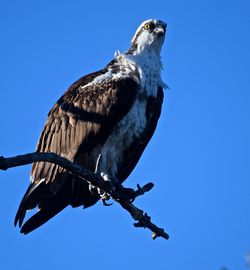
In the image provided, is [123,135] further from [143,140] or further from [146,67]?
[146,67]

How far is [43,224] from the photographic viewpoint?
8.58m

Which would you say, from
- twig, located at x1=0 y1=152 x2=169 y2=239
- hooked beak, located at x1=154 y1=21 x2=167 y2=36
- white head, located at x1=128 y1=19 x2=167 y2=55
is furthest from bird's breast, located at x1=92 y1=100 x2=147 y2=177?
hooked beak, located at x1=154 y1=21 x2=167 y2=36

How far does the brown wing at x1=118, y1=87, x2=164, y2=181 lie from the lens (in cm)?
887

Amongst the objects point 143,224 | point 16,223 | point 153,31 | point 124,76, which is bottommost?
point 143,224

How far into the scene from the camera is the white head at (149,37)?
31.4 feet

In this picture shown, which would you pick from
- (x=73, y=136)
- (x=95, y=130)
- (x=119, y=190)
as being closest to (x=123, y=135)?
(x=95, y=130)

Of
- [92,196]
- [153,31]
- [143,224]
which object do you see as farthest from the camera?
[153,31]

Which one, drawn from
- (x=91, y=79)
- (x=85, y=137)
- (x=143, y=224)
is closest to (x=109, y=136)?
(x=85, y=137)

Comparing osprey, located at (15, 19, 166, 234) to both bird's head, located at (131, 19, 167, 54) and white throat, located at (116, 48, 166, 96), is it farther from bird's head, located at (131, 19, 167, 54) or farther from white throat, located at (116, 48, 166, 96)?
bird's head, located at (131, 19, 167, 54)

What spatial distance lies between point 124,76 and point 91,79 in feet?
1.53

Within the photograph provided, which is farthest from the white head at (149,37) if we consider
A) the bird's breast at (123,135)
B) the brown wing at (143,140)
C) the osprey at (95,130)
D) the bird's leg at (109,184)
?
the bird's leg at (109,184)

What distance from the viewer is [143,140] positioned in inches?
352

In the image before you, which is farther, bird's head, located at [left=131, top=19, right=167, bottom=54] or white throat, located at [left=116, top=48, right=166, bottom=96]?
bird's head, located at [left=131, top=19, right=167, bottom=54]

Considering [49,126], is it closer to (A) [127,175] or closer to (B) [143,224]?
(A) [127,175]
